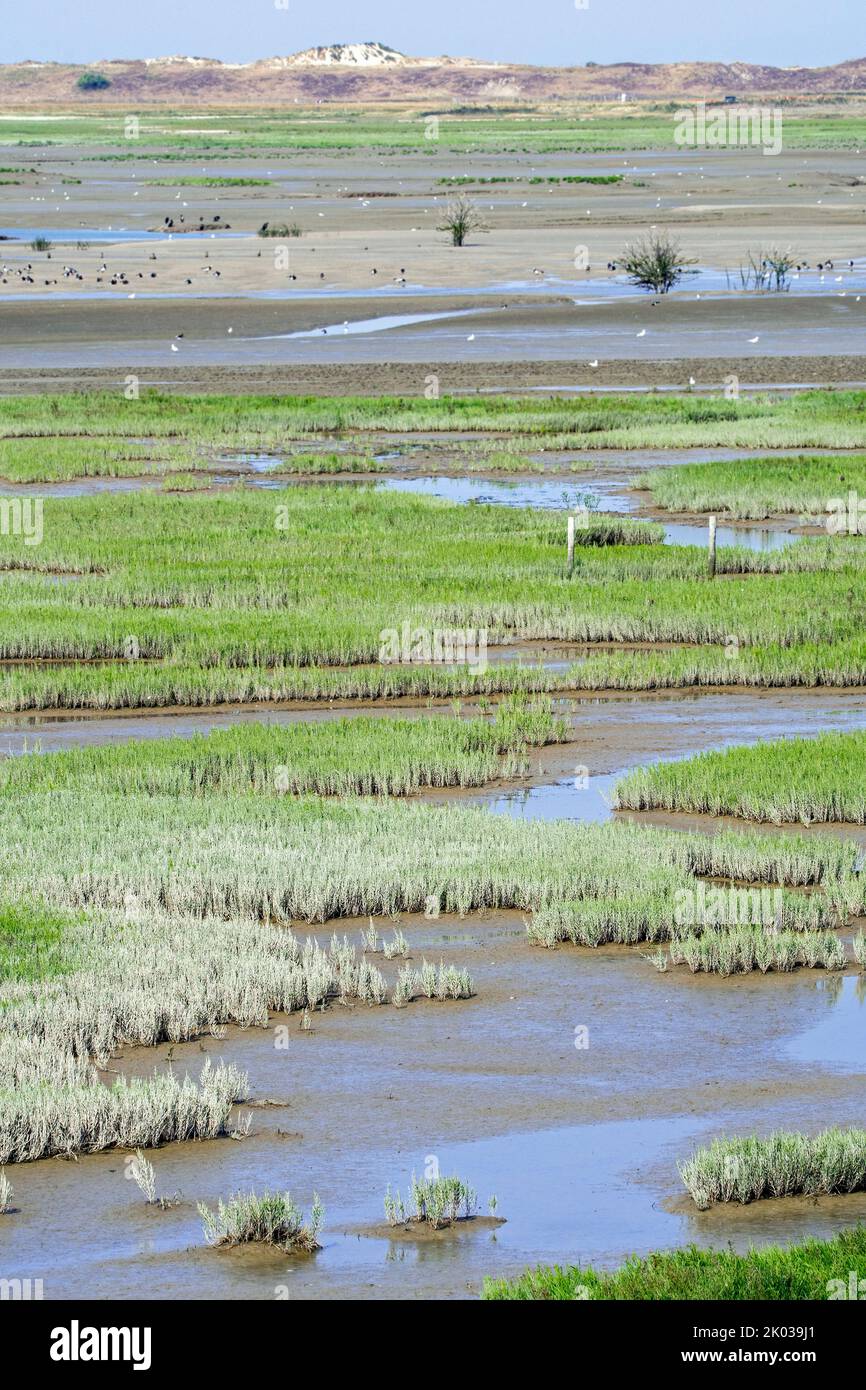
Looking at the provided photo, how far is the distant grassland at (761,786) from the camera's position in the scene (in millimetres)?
15164

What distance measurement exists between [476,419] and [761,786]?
2537 centimetres

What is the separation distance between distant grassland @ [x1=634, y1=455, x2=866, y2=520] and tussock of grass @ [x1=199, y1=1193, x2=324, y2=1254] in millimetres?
22759

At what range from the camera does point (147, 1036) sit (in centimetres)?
1070

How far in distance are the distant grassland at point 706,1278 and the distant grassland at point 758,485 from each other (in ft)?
75.1

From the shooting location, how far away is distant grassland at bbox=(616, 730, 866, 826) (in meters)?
15.2

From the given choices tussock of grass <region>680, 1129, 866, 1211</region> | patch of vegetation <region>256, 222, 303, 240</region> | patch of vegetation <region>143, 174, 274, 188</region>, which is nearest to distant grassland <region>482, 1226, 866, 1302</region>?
tussock of grass <region>680, 1129, 866, 1211</region>

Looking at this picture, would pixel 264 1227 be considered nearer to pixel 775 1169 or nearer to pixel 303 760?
pixel 775 1169

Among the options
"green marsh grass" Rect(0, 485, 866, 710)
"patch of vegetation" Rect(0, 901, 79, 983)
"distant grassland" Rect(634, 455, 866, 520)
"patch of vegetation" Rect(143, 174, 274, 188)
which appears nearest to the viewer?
→ "patch of vegetation" Rect(0, 901, 79, 983)

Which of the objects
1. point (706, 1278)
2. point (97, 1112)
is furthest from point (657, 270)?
point (706, 1278)

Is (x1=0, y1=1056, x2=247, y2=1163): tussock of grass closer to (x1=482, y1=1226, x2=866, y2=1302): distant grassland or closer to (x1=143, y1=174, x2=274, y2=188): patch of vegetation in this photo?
(x1=482, y1=1226, x2=866, y2=1302): distant grassland

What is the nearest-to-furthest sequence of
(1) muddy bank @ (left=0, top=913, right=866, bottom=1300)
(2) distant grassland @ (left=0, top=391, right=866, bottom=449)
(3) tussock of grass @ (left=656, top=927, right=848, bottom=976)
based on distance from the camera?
(1) muddy bank @ (left=0, top=913, right=866, bottom=1300) → (3) tussock of grass @ (left=656, top=927, right=848, bottom=976) → (2) distant grassland @ (left=0, top=391, right=866, bottom=449)

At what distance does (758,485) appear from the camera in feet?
103

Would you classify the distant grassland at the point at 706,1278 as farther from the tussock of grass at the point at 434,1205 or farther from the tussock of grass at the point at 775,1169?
the tussock of grass at the point at 775,1169
